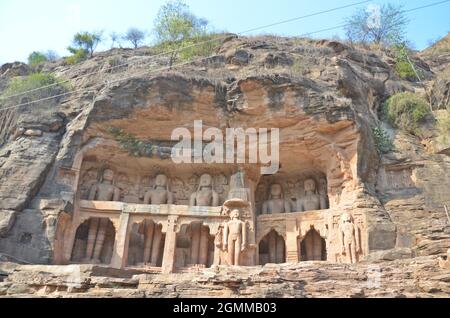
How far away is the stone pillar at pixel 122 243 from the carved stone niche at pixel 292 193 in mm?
5540

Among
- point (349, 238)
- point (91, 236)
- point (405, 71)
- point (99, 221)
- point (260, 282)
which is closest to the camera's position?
point (260, 282)

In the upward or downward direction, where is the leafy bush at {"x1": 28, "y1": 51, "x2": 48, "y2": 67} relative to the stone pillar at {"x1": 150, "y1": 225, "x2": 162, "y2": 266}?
upward

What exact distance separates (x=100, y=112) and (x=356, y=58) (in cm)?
1296

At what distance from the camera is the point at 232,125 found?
16359 millimetres

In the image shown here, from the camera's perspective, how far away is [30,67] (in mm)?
22594

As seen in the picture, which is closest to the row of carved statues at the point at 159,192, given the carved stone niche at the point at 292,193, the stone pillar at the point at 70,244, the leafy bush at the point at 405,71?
the stone pillar at the point at 70,244

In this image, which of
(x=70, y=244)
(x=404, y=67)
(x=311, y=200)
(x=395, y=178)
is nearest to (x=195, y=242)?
(x=70, y=244)

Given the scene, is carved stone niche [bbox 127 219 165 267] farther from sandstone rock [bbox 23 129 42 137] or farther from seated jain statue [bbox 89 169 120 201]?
sandstone rock [bbox 23 129 42 137]

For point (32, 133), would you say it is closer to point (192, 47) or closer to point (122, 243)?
point (122, 243)

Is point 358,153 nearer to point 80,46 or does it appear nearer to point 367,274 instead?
point 367,274

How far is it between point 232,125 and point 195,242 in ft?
15.6

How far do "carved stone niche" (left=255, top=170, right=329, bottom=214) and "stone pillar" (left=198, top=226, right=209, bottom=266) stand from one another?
2.75m

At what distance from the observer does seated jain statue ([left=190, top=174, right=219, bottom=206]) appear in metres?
16.2

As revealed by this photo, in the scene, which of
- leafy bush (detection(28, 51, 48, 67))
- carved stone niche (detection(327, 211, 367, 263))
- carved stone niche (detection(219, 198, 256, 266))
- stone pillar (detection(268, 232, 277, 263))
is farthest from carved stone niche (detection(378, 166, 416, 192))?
leafy bush (detection(28, 51, 48, 67))
